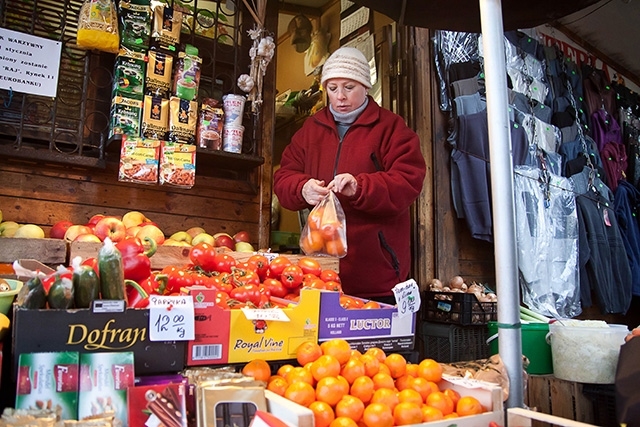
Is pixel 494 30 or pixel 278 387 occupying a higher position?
pixel 494 30

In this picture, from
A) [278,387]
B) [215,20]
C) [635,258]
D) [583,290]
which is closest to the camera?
[278,387]

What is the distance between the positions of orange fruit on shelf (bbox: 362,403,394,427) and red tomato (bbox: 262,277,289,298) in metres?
0.70

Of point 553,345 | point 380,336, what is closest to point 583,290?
point 553,345

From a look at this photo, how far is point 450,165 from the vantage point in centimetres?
401

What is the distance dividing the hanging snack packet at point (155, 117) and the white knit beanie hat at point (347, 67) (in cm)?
117

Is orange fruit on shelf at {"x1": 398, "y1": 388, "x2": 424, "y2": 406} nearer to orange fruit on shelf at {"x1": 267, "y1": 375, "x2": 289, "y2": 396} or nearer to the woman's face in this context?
orange fruit on shelf at {"x1": 267, "y1": 375, "x2": 289, "y2": 396}

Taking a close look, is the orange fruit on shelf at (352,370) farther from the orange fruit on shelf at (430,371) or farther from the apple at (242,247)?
the apple at (242,247)

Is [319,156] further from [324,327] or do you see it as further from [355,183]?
[324,327]

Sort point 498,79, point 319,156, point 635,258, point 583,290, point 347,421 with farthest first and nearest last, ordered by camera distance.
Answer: point 635,258 < point 583,290 < point 319,156 < point 498,79 < point 347,421

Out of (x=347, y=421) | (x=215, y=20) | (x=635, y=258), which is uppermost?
(x=215, y=20)

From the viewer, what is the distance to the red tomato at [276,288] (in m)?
1.87

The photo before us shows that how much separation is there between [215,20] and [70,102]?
4.07 feet

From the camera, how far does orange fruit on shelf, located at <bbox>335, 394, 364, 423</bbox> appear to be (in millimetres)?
1254

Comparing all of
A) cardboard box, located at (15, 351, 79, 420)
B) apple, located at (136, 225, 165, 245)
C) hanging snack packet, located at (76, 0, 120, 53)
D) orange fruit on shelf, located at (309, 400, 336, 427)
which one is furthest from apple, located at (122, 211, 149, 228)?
orange fruit on shelf, located at (309, 400, 336, 427)
